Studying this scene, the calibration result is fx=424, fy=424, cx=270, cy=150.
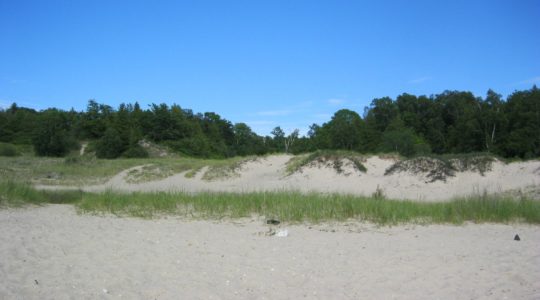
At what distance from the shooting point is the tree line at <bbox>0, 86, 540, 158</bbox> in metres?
48.9

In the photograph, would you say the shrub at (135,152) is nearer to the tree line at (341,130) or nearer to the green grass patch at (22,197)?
the tree line at (341,130)

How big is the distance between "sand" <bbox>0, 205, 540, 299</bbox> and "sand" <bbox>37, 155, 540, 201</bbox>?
7.30m

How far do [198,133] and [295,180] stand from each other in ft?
169

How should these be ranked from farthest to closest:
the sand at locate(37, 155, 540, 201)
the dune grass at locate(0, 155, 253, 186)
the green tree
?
1. the green tree
2. the dune grass at locate(0, 155, 253, 186)
3. the sand at locate(37, 155, 540, 201)

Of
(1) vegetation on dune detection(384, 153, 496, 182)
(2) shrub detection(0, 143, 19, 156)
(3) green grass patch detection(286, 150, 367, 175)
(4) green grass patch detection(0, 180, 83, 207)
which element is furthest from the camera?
(2) shrub detection(0, 143, 19, 156)

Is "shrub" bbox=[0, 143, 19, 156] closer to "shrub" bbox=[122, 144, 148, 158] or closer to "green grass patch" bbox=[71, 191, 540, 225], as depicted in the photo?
"shrub" bbox=[122, 144, 148, 158]

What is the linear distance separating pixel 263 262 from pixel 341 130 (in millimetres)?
49757

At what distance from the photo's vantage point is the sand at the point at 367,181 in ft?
63.5

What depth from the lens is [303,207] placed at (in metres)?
12.3

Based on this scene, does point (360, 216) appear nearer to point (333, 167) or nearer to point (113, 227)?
point (113, 227)

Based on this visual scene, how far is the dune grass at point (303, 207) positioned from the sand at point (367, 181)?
3.71m

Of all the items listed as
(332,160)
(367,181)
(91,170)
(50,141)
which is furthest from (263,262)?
(50,141)

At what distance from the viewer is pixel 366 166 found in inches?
957

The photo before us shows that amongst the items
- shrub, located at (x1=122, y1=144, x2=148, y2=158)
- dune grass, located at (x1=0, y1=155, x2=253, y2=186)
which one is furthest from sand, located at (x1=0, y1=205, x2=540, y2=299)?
shrub, located at (x1=122, y1=144, x2=148, y2=158)
